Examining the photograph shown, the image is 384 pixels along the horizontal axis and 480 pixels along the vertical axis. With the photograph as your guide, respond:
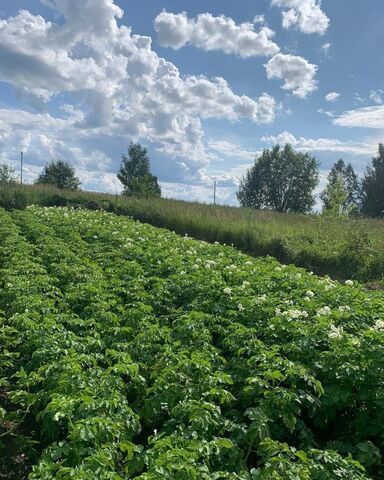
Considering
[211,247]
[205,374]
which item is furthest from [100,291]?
[211,247]

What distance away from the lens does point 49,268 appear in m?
8.90

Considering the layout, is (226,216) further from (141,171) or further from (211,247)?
(141,171)

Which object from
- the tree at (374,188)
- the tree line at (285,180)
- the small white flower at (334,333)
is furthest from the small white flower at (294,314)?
the tree line at (285,180)

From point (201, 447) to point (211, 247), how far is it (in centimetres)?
859

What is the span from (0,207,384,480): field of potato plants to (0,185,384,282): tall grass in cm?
627

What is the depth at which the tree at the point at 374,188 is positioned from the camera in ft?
154

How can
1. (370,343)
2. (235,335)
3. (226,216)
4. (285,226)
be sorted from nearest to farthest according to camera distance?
(370,343), (235,335), (285,226), (226,216)

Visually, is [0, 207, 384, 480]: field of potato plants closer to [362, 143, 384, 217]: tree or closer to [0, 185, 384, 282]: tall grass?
[0, 185, 384, 282]: tall grass

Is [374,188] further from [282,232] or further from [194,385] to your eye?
[194,385]

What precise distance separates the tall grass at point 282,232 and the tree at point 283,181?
43.7m

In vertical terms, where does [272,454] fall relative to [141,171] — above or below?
below

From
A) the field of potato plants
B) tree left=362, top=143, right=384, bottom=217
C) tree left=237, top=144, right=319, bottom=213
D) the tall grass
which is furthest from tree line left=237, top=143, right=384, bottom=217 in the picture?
the field of potato plants

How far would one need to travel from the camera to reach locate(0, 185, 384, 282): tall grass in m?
12.9

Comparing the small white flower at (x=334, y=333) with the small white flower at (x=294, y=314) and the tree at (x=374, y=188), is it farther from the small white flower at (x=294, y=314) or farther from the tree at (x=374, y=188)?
the tree at (x=374, y=188)
